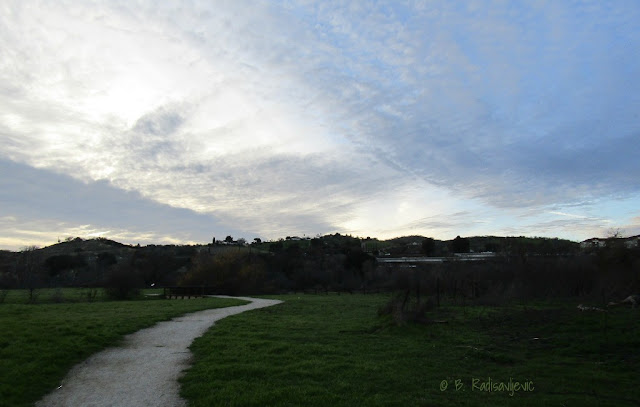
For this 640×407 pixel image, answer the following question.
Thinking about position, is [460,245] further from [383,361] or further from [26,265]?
[383,361]

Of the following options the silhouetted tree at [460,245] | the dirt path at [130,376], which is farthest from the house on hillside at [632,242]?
the silhouetted tree at [460,245]

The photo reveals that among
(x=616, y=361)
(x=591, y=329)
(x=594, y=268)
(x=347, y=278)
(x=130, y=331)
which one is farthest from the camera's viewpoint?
(x=347, y=278)

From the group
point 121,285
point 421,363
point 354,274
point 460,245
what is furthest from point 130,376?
point 460,245

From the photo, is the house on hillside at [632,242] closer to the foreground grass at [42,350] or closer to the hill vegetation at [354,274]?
the hill vegetation at [354,274]

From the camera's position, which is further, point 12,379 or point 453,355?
point 453,355

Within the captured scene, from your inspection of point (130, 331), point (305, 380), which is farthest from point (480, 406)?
point (130, 331)

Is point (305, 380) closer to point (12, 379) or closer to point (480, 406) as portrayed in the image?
point (480, 406)

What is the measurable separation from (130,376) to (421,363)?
6.48 metres

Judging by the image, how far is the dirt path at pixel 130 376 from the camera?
284 inches

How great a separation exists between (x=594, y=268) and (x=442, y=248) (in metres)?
87.3

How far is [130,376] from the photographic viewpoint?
8781 mm

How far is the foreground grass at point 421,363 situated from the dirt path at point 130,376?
1.50 feet

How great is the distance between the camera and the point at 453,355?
35.9 feet

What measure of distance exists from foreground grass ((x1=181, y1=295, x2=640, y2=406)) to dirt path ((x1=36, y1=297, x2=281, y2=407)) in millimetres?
458
